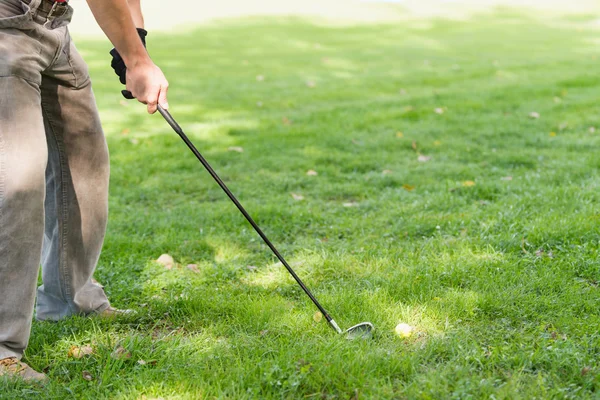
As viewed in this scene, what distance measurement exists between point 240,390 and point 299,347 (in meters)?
0.40

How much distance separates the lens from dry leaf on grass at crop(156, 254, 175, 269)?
413cm

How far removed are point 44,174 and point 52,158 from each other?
0.54 meters

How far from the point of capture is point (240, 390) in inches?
102

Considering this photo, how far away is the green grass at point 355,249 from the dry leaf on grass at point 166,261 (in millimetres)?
70

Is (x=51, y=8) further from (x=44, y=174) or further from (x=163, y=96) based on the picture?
(x=44, y=174)

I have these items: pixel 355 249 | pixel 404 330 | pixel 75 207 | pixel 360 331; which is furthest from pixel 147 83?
pixel 355 249

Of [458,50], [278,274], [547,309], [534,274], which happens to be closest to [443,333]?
[547,309]

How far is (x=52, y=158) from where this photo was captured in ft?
10.6

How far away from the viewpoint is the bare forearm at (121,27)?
2795mm

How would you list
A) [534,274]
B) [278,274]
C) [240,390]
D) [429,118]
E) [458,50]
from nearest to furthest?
[240,390] → [534,274] → [278,274] → [429,118] → [458,50]

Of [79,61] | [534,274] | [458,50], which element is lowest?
[458,50]

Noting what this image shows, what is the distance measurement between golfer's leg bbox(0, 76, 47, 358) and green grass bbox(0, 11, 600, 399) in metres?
0.27

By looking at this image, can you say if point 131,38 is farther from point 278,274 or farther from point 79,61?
point 278,274

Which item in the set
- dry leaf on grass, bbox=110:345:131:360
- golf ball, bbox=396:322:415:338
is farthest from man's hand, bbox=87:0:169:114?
golf ball, bbox=396:322:415:338
